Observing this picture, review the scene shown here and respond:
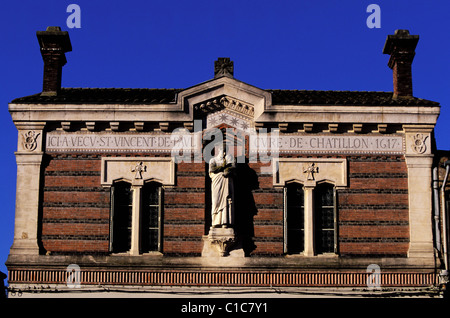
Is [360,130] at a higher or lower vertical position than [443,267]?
higher

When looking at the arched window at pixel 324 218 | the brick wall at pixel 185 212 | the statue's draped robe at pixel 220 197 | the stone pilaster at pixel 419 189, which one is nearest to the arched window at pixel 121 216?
the brick wall at pixel 185 212

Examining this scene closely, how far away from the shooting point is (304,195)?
2136cm

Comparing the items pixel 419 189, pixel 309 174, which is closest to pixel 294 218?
pixel 309 174

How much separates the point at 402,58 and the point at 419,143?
3065 mm

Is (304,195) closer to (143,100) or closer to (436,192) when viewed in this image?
(436,192)

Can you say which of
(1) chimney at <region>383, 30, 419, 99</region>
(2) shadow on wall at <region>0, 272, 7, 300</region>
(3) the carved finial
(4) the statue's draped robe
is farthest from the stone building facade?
(1) chimney at <region>383, 30, 419, 99</region>

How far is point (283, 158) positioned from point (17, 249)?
295 inches

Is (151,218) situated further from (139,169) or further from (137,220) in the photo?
(139,169)

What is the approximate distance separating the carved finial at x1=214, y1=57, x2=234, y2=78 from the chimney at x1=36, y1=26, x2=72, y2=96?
4524mm

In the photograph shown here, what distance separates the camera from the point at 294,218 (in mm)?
21250
